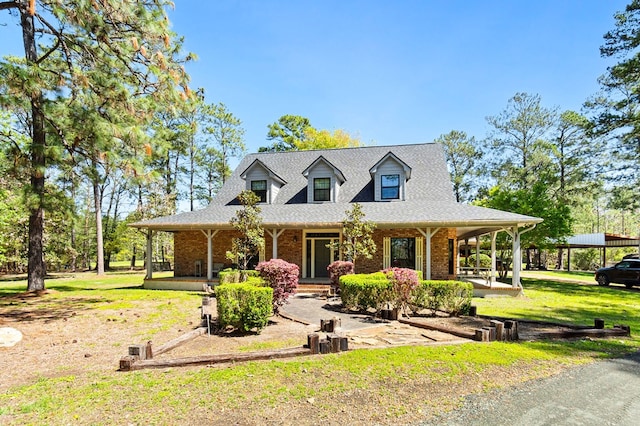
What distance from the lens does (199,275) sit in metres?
17.2

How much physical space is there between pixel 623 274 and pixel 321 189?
16.7 meters

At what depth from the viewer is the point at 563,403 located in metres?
4.04

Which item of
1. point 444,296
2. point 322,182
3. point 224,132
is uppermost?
point 224,132

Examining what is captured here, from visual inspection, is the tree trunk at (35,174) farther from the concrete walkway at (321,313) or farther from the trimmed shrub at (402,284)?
the trimmed shrub at (402,284)

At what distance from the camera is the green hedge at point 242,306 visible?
712 cm

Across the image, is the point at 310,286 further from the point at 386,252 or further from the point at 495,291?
the point at 495,291

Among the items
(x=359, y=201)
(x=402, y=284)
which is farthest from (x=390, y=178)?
(x=402, y=284)

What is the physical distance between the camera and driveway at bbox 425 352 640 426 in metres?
3.63

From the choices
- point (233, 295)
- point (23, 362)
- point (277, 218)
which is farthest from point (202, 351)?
point (277, 218)

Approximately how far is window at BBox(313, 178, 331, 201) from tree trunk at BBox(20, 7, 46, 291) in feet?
36.5

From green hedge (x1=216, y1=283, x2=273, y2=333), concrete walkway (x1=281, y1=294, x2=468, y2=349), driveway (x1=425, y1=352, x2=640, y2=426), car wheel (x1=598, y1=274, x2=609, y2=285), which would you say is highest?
green hedge (x1=216, y1=283, x2=273, y2=333)

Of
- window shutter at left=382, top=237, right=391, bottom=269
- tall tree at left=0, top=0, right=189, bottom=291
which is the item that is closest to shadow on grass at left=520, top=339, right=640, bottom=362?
window shutter at left=382, top=237, right=391, bottom=269

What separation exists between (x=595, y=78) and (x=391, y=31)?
1922 cm

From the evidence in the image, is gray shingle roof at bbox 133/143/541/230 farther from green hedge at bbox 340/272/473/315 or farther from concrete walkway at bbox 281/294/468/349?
concrete walkway at bbox 281/294/468/349
